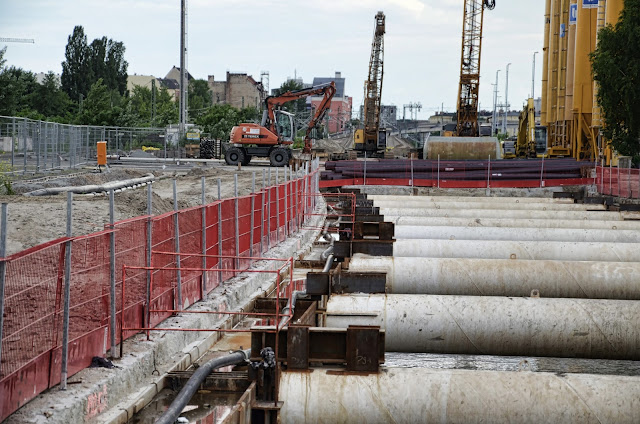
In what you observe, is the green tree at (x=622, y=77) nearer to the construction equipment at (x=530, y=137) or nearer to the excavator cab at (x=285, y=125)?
the excavator cab at (x=285, y=125)

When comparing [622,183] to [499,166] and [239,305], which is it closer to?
[499,166]

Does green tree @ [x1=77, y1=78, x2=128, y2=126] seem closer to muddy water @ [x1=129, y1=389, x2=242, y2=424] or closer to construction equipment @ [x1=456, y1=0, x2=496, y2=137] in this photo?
construction equipment @ [x1=456, y1=0, x2=496, y2=137]

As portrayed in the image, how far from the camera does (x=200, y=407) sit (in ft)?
30.0

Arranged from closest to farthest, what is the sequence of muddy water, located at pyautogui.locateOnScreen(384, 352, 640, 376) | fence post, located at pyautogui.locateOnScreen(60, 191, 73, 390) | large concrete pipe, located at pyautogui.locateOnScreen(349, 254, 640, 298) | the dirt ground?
1. fence post, located at pyautogui.locateOnScreen(60, 191, 73, 390)
2. muddy water, located at pyautogui.locateOnScreen(384, 352, 640, 376)
3. large concrete pipe, located at pyautogui.locateOnScreen(349, 254, 640, 298)
4. the dirt ground

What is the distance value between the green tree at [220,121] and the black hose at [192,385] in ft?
236

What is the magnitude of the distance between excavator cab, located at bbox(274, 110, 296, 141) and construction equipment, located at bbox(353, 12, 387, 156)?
1579 cm

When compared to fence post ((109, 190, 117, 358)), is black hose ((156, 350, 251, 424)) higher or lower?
lower

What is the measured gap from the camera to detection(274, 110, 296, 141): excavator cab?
50344 millimetres

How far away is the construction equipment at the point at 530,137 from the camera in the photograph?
199 ft

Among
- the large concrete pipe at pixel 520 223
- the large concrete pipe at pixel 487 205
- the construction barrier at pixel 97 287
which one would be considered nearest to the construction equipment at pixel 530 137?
the large concrete pipe at pixel 487 205

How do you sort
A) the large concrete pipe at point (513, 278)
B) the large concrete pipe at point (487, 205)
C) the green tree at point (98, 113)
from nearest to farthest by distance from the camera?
the large concrete pipe at point (513, 278) → the large concrete pipe at point (487, 205) → the green tree at point (98, 113)

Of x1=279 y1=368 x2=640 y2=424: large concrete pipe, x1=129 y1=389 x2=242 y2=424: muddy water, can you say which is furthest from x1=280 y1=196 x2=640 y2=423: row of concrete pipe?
x1=129 y1=389 x2=242 y2=424: muddy water

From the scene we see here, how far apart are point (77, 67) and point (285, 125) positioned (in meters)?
53.7

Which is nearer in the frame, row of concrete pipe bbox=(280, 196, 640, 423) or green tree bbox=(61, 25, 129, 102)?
row of concrete pipe bbox=(280, 196, 640, 423)
